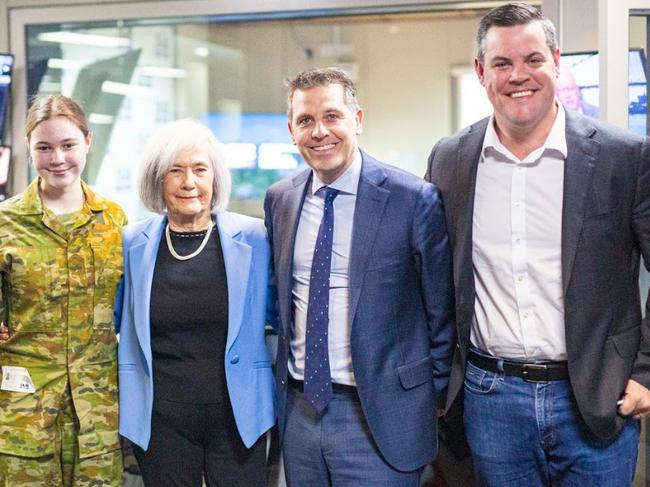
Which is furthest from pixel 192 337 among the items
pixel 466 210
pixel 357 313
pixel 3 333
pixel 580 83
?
pixel 580 83

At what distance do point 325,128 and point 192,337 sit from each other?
26.4 inches

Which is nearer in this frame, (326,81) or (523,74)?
(523,74)

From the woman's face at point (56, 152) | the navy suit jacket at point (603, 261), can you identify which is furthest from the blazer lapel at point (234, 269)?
the navy suit jacket at point (603, 261)

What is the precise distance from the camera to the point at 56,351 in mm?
2254

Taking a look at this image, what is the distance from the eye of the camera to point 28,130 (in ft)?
7.77

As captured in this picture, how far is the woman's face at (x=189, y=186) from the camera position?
2217 millimetres

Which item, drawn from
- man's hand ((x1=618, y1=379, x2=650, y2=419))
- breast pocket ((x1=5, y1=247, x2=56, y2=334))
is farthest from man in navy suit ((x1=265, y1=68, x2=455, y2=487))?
breast pocket ((x1=5, y1=247, x2=56, y2=334))

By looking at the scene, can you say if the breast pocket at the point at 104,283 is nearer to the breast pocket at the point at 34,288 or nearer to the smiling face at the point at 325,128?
the breast pocket at the point at 34,288

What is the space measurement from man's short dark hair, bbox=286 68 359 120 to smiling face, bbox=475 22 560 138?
0.40 m

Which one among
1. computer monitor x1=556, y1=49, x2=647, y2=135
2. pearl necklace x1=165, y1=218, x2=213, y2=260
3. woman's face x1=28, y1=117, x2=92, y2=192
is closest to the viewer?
pearl necklace x1=165, y1=218, x2=213, y2=260

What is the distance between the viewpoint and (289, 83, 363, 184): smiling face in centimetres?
206

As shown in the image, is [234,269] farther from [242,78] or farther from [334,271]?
[242,78]

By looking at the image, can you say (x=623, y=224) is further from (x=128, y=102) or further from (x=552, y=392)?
(x=128, y=102)

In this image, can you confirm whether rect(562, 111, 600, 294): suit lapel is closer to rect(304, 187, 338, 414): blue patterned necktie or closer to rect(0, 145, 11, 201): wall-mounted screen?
rect(304, 187, 338, 414): blue patterned necktie
